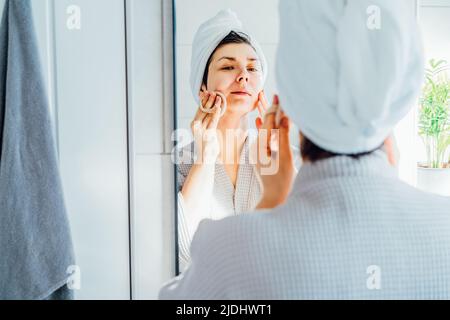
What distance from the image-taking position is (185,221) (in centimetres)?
99

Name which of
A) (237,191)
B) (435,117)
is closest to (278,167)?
(237,191)

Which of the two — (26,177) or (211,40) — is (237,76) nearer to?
(211,40)

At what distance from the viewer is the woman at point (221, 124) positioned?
943mm

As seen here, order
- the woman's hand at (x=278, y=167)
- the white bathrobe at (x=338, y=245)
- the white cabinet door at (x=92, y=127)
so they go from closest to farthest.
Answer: the white bathrobe at (x=338, y=245) → the woman's hand at (x=278, y=167) → the white cabinet door at (x=92, y=127)

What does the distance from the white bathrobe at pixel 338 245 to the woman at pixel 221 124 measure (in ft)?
1.32

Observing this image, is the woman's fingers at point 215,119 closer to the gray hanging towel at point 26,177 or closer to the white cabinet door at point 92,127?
the white cabinet door at point 92,127

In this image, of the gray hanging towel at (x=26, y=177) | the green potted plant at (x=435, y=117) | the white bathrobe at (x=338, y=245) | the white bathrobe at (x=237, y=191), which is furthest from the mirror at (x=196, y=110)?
the green potted plant at (x=435, y=117)

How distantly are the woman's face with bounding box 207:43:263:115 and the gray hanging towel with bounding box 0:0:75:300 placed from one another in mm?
337

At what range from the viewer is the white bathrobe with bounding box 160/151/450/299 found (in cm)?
52

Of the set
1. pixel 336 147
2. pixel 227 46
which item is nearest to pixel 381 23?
pixel 336 147

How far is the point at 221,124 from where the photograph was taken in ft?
3.20

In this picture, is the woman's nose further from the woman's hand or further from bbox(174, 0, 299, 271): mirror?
the woman's hand

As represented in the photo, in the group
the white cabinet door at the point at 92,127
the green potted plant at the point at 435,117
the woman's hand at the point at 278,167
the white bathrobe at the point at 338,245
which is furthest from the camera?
the green potted plant at the point at 435,117

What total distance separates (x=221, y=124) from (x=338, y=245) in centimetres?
50
